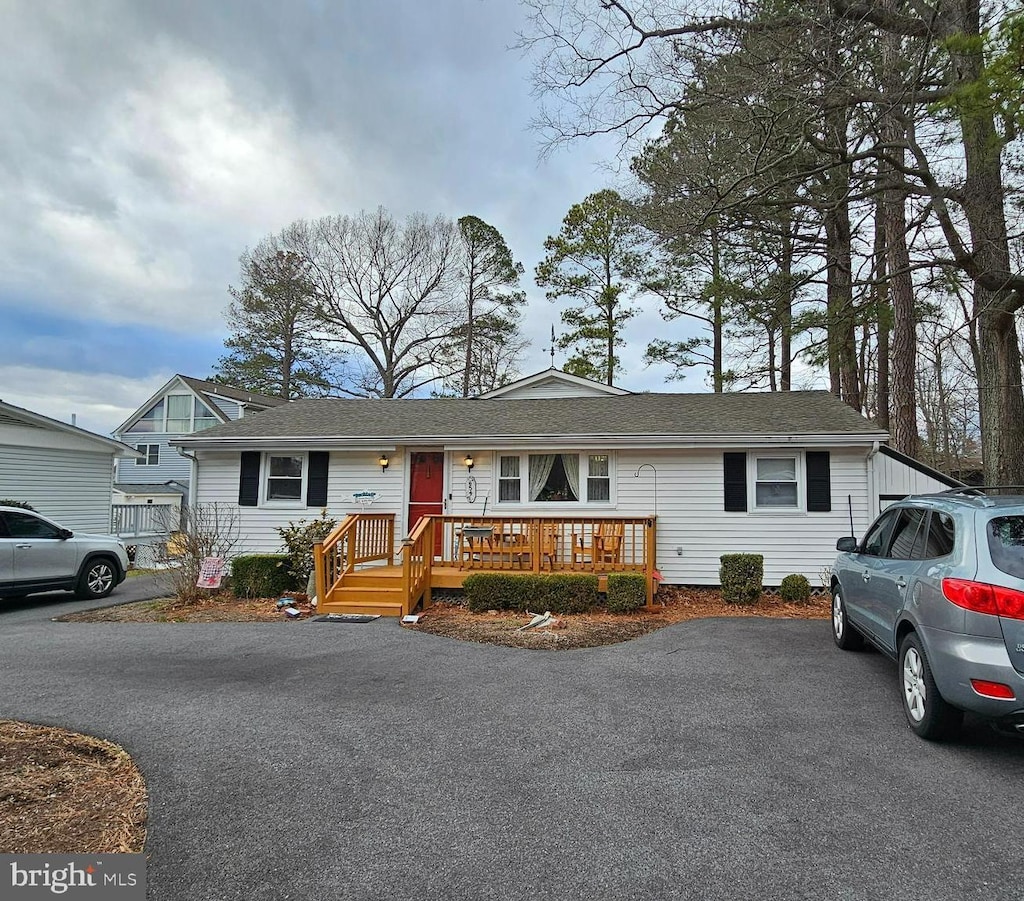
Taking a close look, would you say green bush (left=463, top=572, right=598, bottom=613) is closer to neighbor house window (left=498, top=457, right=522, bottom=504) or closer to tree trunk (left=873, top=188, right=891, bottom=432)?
neighbor house window (left=498, top=457, right=522, bottom=504)

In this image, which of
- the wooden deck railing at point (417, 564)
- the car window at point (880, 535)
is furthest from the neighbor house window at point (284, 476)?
the car window at point (880, 535)

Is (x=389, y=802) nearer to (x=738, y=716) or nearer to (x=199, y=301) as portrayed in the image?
(x=738, y=716)

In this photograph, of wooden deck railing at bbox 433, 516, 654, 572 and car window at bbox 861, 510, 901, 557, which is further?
wooden deck railing at bbox 433, 516, 654, 572

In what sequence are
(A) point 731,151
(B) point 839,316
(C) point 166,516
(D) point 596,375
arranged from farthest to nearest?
(D) point 596,375, (C) point 166,516, (B) point 839,316, (A) point 731,151

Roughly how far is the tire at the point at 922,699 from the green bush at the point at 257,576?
27.2ft

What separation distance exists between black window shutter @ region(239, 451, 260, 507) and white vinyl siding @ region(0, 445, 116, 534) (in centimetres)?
843

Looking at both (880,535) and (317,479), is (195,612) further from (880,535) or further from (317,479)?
(880,535)

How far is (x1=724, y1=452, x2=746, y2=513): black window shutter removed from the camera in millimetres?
9383

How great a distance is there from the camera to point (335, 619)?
25.0ft

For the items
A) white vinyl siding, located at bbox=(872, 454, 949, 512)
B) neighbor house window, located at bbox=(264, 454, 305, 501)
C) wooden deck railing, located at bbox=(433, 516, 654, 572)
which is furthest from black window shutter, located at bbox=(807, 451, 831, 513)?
neighbor house window, located at bbox=(264, 454, 305, 501)

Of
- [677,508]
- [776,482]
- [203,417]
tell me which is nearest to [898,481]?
[776,482]

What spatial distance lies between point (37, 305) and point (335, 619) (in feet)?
55.2

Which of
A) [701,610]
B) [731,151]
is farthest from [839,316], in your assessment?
[701,610]

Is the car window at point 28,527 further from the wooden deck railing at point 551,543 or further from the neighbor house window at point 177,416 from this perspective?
the neighbor house window at point 177,416
